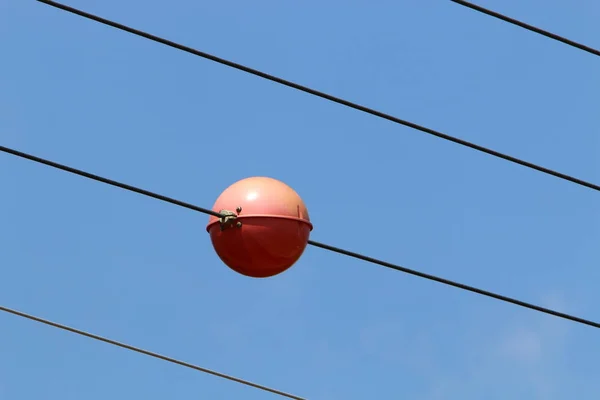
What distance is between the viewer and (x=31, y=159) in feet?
33.1

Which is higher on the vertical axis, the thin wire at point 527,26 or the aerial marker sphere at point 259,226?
the thin wire at point 527,26

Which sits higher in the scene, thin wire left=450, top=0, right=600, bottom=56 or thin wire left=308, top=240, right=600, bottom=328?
thin wire left=450, top=0, right=600, bottom=56

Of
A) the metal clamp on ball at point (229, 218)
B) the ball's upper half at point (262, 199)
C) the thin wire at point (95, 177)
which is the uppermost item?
the ball's upper half at point (262, 199)

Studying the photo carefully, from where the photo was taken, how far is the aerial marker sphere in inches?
457

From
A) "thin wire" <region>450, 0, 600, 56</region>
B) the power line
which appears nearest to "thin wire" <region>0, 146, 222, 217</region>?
the power line

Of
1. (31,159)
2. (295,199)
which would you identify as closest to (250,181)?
(295,199)

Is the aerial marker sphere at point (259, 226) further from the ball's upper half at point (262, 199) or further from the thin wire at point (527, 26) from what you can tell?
the thin wire at point (527, 26)

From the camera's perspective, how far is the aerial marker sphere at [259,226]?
11.6 metres

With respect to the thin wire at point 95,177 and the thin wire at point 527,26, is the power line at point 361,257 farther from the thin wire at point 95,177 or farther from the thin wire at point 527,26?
the thin wire at point 527,26

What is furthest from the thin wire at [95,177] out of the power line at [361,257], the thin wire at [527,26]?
the thin wire at [527,26]

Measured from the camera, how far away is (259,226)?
38.0ft

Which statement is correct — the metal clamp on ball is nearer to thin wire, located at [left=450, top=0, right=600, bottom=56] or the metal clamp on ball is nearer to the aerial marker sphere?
the aerial marker sphere

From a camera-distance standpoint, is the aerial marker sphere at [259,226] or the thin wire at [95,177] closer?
the thin wire at [95,177]

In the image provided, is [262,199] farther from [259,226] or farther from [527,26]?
[527,26]
